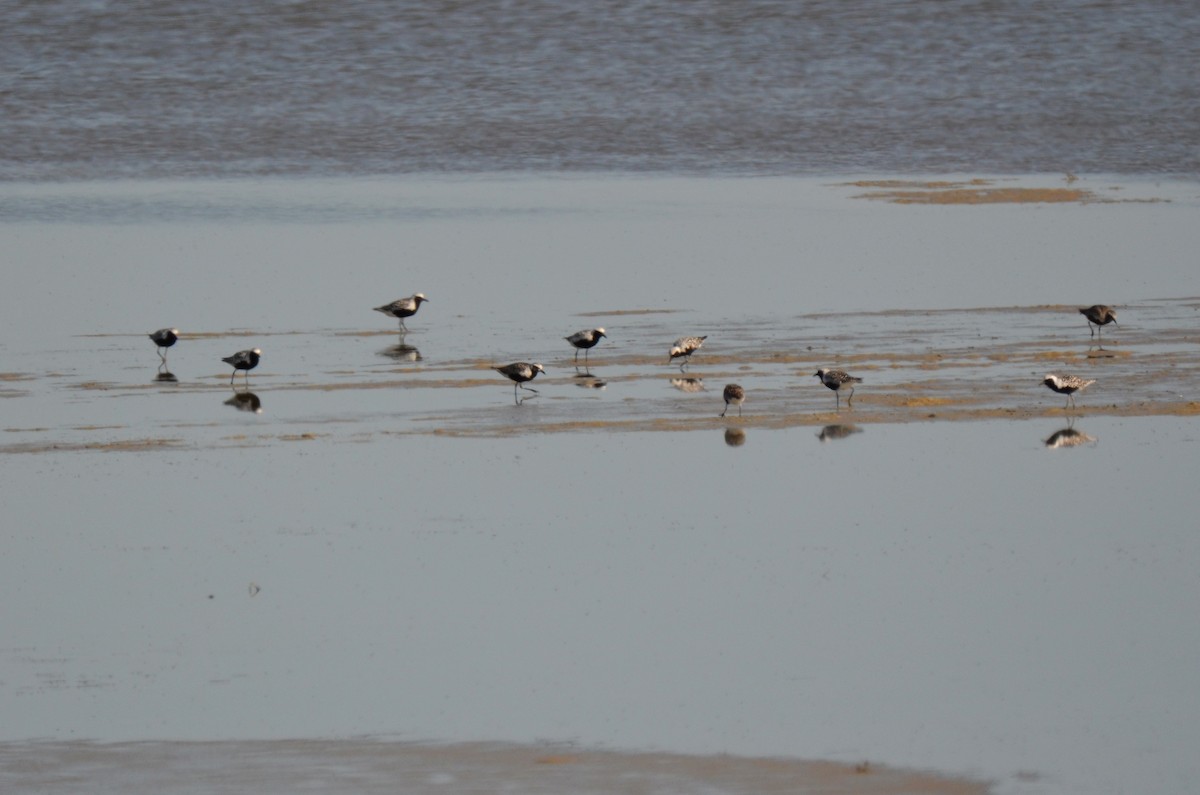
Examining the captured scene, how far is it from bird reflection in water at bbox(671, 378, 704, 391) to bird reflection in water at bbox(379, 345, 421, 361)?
12.0ft

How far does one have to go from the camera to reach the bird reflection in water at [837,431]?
19.0 metres

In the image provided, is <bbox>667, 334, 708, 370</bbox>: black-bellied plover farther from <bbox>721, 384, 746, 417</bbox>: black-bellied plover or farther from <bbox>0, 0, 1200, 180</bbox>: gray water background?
<bbox>0, 0, 1200, 180</bbox>: gray water background

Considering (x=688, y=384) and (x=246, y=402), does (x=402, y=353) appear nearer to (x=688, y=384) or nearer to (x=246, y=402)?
(x=246, y=402)

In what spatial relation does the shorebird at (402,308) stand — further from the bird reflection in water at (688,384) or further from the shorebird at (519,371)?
the bird reflection in water at (688,384)

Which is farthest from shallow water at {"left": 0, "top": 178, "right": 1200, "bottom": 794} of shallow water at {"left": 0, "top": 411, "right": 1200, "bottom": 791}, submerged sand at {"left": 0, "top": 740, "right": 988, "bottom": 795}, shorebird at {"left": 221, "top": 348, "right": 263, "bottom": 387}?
shorebird at {"left": 221, "top": 348, "right": 263, "bottom": 387}

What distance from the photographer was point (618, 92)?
6216 centimetres

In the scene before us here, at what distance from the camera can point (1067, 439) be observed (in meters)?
18.8

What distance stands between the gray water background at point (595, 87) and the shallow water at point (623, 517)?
65.9ft

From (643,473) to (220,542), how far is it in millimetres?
3977

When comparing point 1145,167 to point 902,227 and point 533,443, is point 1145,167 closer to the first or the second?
point 902,227

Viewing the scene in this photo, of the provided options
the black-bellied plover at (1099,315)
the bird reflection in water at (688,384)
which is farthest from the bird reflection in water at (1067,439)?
the black-bellied plover at (1099,315)

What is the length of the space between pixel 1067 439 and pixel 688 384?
4615 millimetres

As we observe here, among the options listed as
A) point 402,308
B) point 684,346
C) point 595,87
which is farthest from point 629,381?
point 595,87

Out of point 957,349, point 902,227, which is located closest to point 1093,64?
point 902,227
